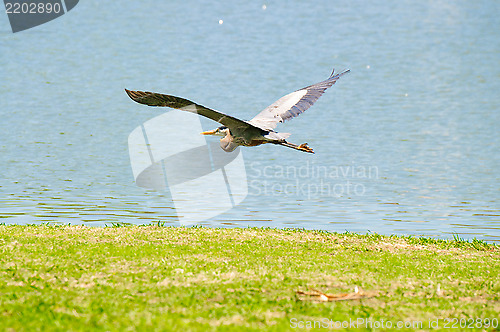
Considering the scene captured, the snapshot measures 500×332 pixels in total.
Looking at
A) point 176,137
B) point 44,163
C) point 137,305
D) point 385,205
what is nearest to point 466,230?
point 385,205

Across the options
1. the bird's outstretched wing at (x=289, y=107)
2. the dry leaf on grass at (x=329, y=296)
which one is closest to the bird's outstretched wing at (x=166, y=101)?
the bird's outstretched wing at (x=289, y=107)

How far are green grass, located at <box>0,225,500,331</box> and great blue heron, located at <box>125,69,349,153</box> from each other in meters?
1.68

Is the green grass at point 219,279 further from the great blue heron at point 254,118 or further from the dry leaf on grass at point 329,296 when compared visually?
the great blue heron at point 254,118

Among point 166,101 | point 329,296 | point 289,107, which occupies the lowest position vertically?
point 329,296

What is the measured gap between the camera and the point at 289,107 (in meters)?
10.8

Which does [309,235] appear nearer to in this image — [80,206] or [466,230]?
[466,230]

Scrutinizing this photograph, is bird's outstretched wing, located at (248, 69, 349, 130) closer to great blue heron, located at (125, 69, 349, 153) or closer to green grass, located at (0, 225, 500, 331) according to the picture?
great blue heron, located at (125, 69, 349, 153)

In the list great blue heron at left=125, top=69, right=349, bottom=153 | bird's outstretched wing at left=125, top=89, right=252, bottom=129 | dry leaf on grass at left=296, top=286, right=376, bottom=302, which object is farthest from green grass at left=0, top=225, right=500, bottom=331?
bird's outstretched wing at left=125, top=89, right=252, bottom=129

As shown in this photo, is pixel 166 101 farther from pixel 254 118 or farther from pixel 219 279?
pixel 254 118

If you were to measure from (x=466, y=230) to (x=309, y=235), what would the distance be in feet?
14.0

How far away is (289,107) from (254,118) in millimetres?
813

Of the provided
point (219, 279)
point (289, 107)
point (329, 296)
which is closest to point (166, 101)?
point (219, 279)

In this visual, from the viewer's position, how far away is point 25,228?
1120 cm

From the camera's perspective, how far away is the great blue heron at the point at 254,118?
7645 mm
